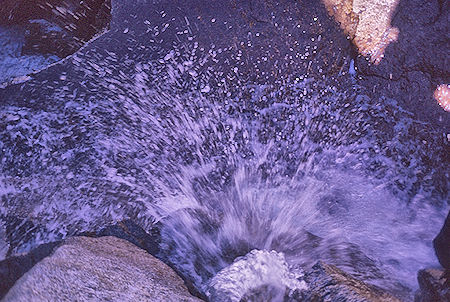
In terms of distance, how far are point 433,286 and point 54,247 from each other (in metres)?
1.91

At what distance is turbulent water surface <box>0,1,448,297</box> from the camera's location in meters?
2.25

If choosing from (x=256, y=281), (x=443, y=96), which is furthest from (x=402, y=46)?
(x=256, y=281)

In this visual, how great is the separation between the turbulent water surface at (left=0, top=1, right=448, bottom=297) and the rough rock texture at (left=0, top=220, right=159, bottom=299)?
54 millimetres

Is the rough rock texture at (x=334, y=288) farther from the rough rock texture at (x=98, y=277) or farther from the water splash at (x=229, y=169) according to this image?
the rough rock texture at (x=98, y=277)

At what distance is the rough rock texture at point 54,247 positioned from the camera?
187 centimetres

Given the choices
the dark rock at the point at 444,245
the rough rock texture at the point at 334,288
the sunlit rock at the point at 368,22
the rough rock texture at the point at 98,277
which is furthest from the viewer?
the sunlit rock at the point at 368,22

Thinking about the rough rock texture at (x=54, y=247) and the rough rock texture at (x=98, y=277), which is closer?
the rough rock texture at (x=98, y=277)

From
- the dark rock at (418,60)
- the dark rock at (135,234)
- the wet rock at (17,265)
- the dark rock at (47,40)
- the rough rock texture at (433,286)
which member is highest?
the dark rock at (47,40)

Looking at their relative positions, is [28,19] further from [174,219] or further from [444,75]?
[444,75]

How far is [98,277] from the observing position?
1605 mm

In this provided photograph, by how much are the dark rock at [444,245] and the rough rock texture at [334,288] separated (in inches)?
14.8

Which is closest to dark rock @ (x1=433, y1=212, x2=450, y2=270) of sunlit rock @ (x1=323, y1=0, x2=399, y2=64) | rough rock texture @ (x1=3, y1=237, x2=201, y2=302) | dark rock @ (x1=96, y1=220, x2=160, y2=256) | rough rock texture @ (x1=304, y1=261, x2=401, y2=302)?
rough rock texture @ (x1=304, y1=261, x2=401, y2=302)

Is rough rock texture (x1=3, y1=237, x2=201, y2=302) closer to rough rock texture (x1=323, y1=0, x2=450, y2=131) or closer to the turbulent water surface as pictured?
the turbulent water surface

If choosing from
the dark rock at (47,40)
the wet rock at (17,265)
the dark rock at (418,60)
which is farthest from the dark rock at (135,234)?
the dark rock at (418,60)
